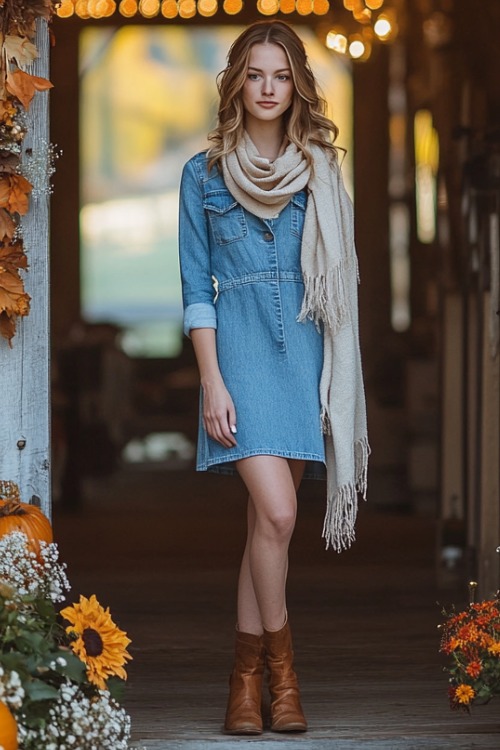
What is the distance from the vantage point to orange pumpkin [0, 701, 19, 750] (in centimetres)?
252

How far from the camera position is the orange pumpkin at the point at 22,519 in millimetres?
3146

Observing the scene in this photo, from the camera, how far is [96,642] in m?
2.91

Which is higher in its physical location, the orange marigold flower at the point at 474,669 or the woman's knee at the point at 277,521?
the woman's knee at the point at 277,521

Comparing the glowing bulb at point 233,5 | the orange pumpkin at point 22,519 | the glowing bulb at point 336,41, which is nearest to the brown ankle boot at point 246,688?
the orange pumpkin at point 22,519

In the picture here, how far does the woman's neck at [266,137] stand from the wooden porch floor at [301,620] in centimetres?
141

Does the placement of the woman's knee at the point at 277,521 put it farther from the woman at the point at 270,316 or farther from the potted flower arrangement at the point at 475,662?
Result: the potted flower arrangement at the point at 475,662

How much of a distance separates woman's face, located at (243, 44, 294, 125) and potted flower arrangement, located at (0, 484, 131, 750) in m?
1.15

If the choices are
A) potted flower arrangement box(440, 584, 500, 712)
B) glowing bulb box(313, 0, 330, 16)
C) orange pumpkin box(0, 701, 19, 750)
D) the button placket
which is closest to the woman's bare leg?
the button placket

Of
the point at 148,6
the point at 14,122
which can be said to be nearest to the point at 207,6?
the point at 148,6

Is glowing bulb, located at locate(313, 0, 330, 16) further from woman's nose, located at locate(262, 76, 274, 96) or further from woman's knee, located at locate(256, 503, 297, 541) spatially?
woman's knee, located at locate(256, 503, 297, 541)

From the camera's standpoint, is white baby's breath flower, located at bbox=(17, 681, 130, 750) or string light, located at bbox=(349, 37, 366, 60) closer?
white baby's breath flower, located at bbox=(17, 681, 130, 750)

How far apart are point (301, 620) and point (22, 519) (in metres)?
2.07

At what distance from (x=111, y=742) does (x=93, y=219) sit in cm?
1051

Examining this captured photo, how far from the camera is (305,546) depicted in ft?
25.0
